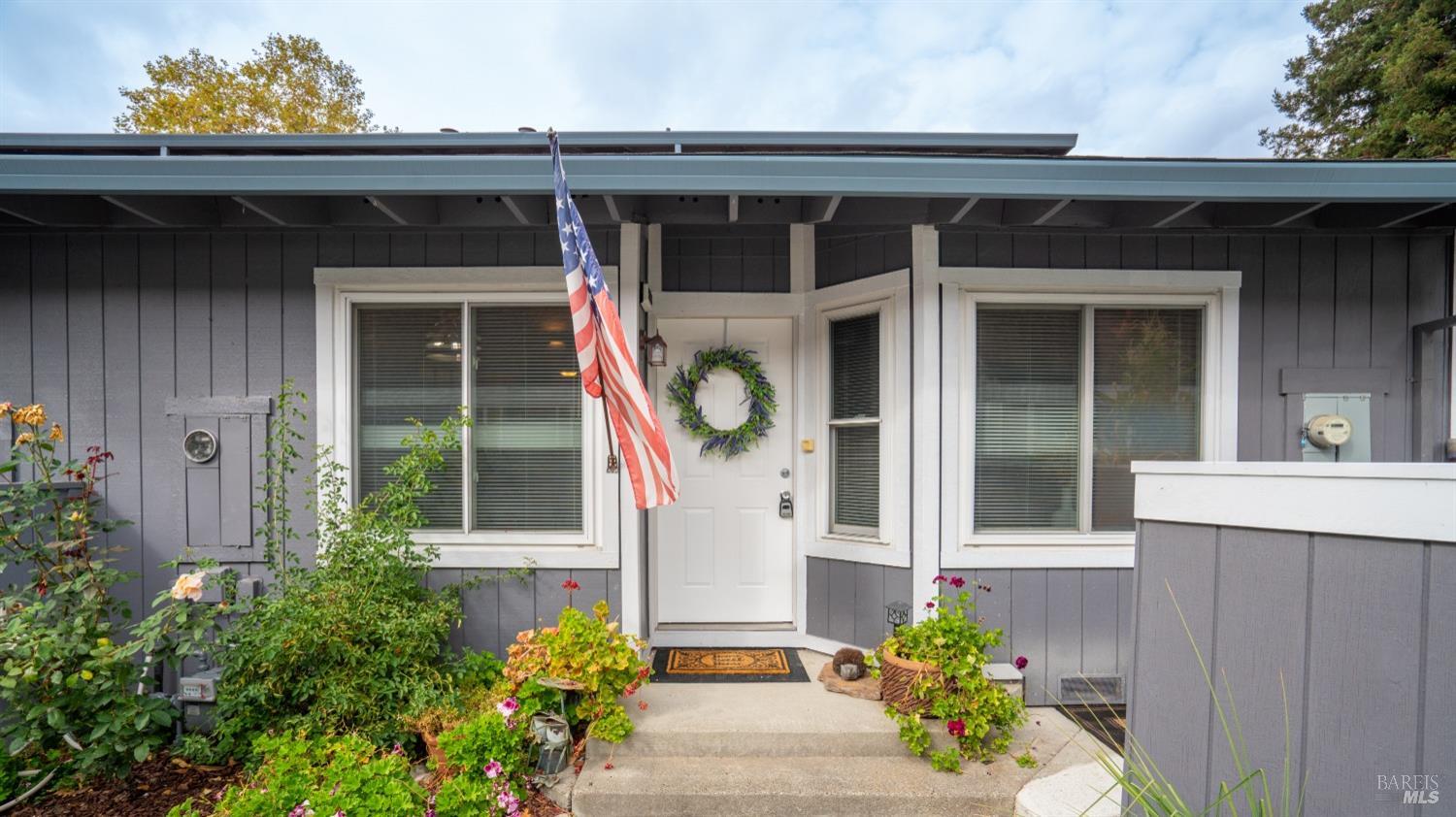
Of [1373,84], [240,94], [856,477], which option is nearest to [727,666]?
[856,477]

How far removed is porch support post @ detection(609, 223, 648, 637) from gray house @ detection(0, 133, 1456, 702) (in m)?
0.01

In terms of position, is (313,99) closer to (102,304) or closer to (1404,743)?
(102,304)

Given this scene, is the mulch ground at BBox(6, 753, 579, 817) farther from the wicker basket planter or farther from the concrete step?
the wicker basket planter

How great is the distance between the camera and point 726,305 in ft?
11.6

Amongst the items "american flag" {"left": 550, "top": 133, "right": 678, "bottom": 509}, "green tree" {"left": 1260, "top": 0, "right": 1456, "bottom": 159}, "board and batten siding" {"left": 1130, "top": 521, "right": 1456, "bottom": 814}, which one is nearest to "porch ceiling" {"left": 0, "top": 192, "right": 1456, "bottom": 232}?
"american flag" {"left": 550, "top": 133, "right": 678, "bottom": 509}

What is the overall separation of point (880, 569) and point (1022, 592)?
68cm

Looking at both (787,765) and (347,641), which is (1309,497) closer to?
(787,765)

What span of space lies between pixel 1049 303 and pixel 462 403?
120 inches

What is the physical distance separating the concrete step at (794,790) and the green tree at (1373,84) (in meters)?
9.74

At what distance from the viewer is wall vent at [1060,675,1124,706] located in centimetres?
301

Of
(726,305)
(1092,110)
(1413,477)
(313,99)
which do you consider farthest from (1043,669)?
(1092,110)

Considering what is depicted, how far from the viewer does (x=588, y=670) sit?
2.44 metres

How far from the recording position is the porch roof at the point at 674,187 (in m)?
2.58

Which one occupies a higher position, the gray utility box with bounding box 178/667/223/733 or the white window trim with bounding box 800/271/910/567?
the white window trim with bounding box 800/271/910/567
